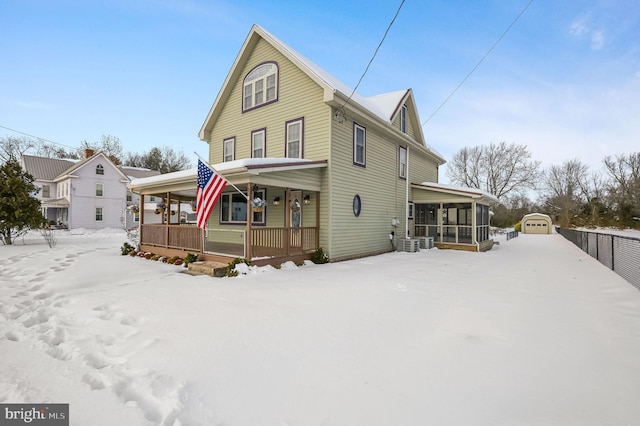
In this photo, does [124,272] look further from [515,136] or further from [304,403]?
[515,136]

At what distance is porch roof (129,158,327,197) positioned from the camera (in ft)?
26.9

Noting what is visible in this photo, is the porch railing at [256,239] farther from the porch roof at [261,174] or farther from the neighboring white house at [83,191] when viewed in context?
the neighboring white house at [83,191]

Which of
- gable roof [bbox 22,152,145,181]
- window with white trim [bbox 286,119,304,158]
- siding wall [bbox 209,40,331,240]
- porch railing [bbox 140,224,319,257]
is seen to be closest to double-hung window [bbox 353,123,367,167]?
siding wall [bbox 209,40,331,240]

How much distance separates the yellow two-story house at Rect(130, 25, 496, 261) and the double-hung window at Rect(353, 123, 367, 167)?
0.14ft

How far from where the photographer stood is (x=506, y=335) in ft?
13.5

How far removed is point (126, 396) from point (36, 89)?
2036 centimetres

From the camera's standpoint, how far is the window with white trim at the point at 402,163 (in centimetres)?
1496

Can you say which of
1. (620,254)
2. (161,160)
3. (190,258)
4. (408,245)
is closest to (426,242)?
(408,245)

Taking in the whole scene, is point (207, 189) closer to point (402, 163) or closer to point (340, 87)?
point (340, 87)

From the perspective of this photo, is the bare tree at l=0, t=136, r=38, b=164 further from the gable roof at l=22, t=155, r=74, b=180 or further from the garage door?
the garage door

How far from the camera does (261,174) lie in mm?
8406

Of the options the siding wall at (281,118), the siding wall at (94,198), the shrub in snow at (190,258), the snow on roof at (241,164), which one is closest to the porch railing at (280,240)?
the siding wall at (281,118)

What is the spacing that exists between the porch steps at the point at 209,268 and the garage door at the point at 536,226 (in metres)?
38.6

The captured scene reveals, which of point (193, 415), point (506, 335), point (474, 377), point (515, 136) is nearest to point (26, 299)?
point (193, 415)
